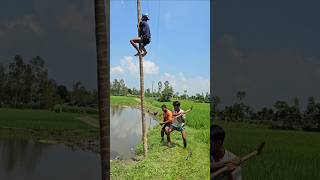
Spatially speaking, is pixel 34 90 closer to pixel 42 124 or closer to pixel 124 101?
pixel 42 124

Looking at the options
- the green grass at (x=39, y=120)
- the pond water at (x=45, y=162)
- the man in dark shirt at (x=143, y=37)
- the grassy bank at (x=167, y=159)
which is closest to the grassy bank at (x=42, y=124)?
the green grass at (x=39, y=120)

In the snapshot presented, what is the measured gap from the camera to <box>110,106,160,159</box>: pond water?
251 inches

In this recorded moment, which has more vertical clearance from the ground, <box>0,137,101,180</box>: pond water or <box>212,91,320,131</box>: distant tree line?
<box>212,91,320,131</box>: distant tree line

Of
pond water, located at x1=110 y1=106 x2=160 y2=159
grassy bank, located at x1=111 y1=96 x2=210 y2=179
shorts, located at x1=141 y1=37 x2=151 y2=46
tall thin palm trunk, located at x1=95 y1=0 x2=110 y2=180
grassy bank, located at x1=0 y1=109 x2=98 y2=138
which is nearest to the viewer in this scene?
tall thin palm trunk, located at x1=95 y1=0 x2=110 y2=180

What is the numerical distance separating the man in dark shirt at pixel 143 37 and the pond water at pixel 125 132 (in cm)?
116

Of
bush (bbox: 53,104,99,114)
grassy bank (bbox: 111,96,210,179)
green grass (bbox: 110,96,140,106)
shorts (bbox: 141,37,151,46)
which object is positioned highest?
shorts (bbox: 141,37,151,46)

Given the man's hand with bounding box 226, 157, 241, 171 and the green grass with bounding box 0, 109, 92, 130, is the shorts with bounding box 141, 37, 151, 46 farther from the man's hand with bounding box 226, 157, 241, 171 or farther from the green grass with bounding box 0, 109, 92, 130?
the man's hand with bounding box 226, 157, 241, 171

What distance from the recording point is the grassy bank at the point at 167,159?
6164mm

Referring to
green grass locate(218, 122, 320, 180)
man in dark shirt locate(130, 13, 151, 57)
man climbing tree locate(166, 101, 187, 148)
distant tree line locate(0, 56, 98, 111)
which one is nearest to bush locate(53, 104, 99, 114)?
distant tree line locate(0, 56, 98, 111)

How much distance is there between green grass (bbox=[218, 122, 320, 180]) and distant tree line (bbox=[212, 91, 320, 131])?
10 cm

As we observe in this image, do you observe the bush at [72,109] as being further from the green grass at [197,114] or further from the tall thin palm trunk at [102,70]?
the tall thin palm trunk at [102,70]

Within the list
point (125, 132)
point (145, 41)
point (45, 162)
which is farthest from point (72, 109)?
point (145, 41)

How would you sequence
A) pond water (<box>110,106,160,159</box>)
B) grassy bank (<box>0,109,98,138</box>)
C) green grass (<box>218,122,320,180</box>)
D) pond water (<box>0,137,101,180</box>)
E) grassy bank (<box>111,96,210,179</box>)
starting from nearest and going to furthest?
green grass (<box>218,122,320,180</box>) < pond water (<box>0,137,101,180</box>) < grassy bank (<box>111,96,210,179</box>) < pond water (<box>110,106,160,159</box>) < grassy bank (<box>0,109,98,138</box>)

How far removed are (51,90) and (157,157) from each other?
2.02 metres
